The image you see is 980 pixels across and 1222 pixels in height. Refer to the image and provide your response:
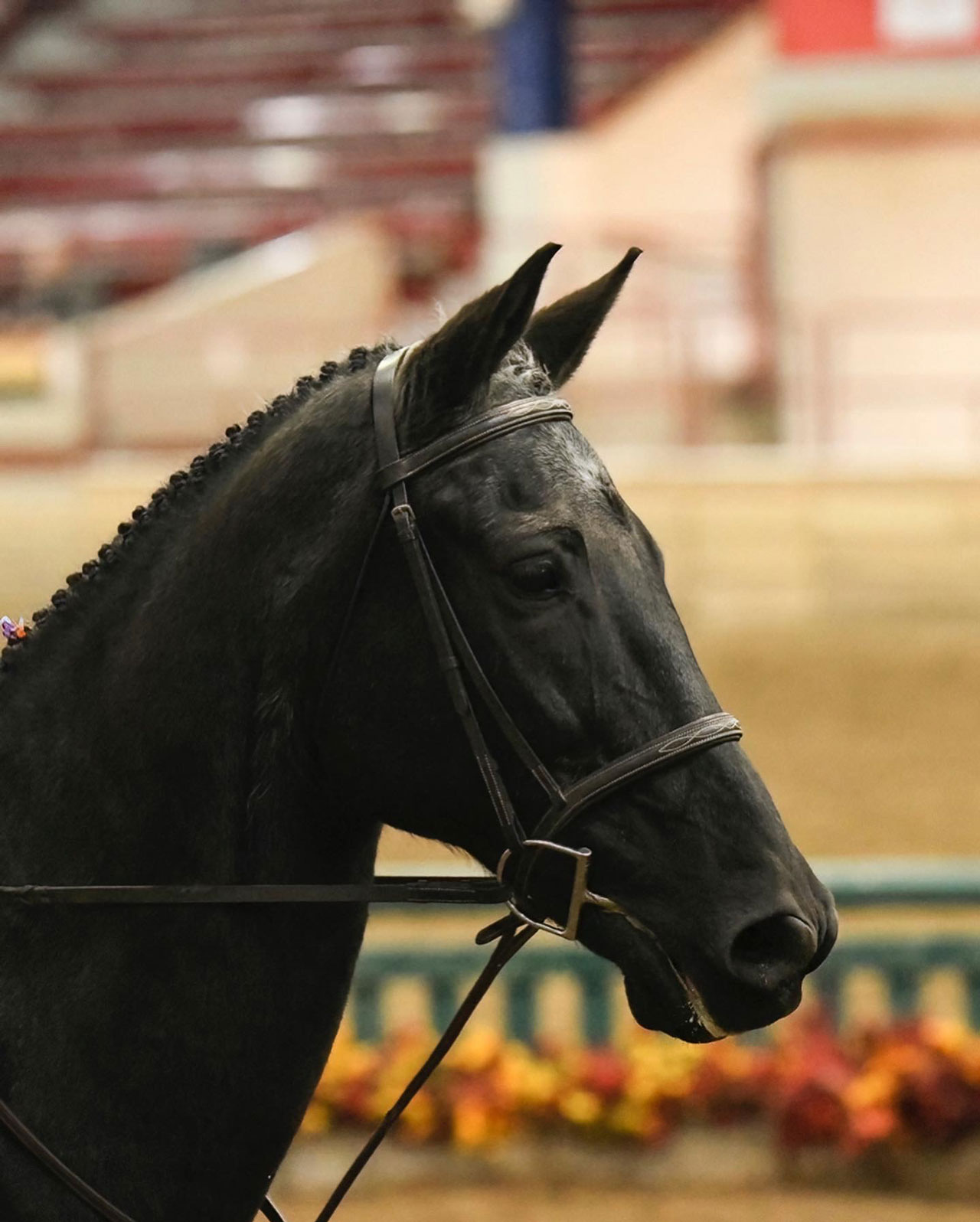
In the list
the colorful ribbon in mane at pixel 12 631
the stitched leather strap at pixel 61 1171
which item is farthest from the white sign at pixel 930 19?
the stitched leather strap at pixel 61 1171

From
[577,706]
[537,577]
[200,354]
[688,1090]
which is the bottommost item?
[688,1090]

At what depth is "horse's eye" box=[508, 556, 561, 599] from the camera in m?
1.82

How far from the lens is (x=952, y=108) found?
42.2ft

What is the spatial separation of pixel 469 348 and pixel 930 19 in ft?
40.3

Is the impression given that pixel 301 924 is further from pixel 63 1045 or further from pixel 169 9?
pixel 169 9

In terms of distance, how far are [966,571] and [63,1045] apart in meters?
9.15

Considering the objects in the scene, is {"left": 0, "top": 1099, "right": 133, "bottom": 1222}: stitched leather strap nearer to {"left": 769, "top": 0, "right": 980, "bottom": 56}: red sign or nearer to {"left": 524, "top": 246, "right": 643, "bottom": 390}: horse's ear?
{"left": 524, "top": 246, "right": 643, "bottom": 390}: horse's ear

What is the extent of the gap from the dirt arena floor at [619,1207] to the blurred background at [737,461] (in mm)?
19

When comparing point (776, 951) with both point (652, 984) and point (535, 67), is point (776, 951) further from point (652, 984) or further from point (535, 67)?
point (535, 67)

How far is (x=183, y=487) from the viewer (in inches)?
80.6

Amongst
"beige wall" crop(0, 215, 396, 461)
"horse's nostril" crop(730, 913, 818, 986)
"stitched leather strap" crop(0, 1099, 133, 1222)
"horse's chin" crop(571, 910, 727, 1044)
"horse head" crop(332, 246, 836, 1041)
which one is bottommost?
"beige wall" crop(0, 215, 396, 461)

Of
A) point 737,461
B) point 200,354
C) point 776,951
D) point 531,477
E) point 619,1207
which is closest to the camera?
point 776,951

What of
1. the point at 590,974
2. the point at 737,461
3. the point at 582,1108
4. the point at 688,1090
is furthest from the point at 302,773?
the point at 737,461

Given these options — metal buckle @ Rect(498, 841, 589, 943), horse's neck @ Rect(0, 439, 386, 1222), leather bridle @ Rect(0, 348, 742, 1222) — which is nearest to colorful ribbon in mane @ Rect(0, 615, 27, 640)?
horse's neck @ Rect(0, 439, 386, 1222)
